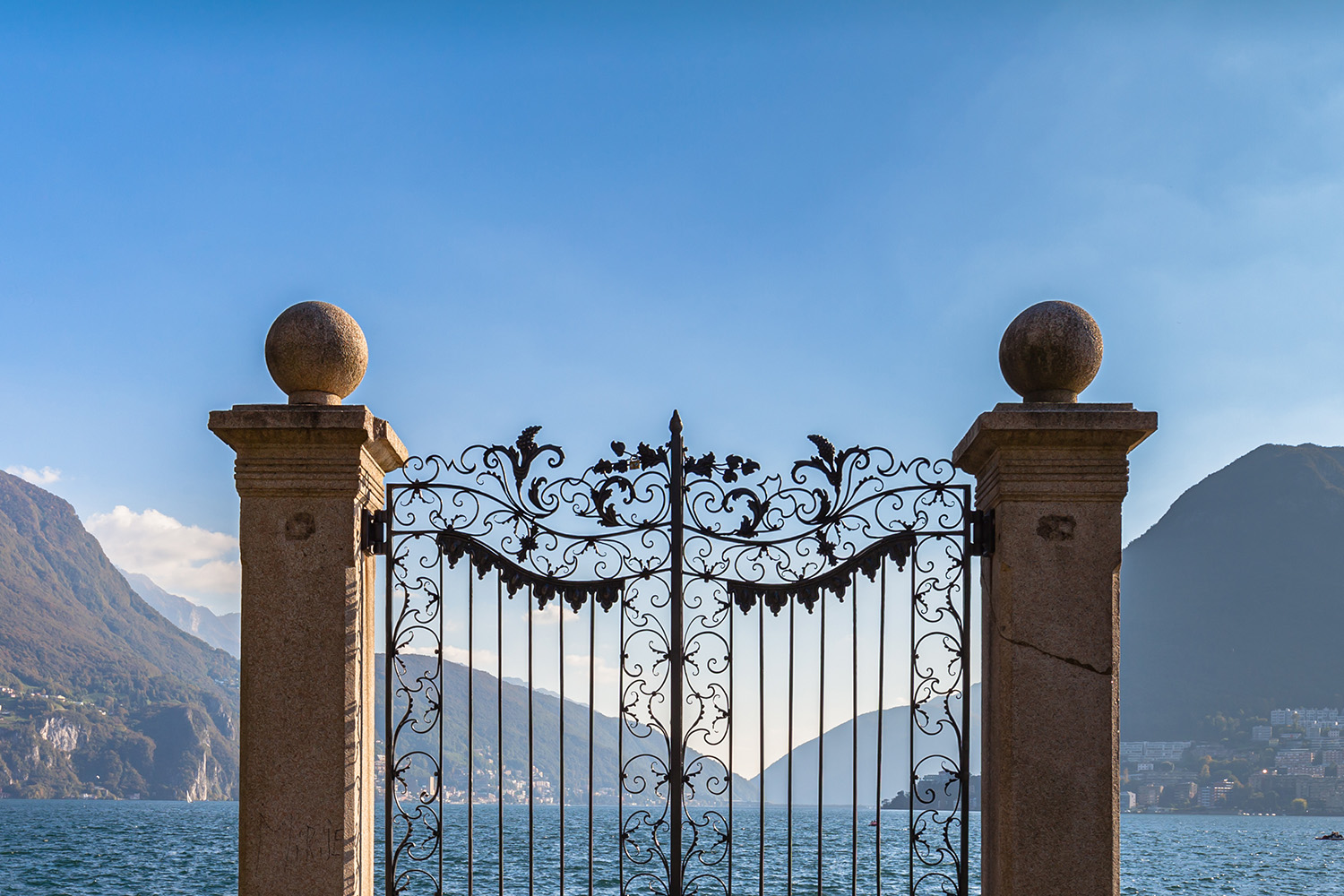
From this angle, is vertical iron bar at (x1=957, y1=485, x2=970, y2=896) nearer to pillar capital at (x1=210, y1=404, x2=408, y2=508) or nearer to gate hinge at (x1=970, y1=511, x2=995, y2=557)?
gate hinge at (x1=970, y1=511, x2=995, y2=557)

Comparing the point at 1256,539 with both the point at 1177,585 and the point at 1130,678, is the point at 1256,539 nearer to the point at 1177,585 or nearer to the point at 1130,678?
the point at 1177,585

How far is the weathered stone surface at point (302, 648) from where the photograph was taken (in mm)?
6043

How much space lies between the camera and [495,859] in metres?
56.3

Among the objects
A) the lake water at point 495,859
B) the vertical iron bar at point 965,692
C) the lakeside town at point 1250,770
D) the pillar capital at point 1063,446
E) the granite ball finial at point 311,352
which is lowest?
the lakeside town at point 1250,770

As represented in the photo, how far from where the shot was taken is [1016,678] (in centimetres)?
606

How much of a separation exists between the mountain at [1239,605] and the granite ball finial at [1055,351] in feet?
404

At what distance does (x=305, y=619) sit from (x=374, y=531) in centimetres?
62

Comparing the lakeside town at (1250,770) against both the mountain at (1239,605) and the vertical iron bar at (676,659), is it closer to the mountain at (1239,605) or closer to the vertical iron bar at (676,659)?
the mountain at (1239,605)

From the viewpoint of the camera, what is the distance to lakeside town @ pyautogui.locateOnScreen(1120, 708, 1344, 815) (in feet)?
386

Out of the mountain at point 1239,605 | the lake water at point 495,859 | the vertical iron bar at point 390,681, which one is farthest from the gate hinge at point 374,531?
the mountain at point 1239,605

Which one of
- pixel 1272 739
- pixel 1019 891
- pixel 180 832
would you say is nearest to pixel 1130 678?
pixel 1272 739

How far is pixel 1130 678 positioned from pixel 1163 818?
2409 cm

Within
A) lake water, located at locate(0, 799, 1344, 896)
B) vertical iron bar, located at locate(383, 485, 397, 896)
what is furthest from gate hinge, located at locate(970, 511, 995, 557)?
lake water, located at locate(0, 799, 1344, 896)

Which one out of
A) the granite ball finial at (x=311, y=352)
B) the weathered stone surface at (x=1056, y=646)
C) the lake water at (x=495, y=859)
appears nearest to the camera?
the weathered stone surface at (x=1056, y=646)
